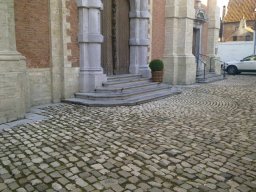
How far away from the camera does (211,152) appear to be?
4766mm

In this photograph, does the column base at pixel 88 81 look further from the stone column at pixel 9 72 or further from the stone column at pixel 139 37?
the stone column at pixel 139 37

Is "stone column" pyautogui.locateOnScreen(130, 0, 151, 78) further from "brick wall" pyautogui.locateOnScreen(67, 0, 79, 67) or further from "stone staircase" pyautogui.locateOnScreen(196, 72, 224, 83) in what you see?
"stone staircase" pyautogui.locateOnScreen(196, 72, 224, 83)

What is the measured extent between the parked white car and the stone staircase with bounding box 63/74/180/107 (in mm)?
12797

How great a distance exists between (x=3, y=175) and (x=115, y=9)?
895 centimetres

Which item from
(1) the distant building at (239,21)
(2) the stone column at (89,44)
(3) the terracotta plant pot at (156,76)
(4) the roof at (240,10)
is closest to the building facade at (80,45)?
(2) the stone column at (89,44)

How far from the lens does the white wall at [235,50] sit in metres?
28.1

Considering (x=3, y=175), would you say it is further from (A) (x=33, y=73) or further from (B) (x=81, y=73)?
(B) (x=81, y=73)

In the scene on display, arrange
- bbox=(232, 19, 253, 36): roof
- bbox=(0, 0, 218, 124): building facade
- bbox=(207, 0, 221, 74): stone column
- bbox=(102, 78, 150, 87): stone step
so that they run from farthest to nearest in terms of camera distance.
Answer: bbox=(232, 19, 253, 36): roof, bbox=(207, 0, 221, 74): stone column, bbox=(102, 78, 150, 87): stone step, bbox=(0, 0, 218, 124): building facade

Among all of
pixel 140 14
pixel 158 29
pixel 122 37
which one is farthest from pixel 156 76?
pixel 158 29

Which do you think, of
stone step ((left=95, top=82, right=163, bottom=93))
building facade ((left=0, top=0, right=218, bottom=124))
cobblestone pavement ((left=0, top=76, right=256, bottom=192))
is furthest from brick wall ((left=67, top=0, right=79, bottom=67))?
cobblestone pavement ((left=0, top=76, right=256, bottom=192))

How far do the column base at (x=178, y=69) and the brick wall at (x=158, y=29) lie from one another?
0.67 meters

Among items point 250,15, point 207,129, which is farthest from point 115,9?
point 250,15

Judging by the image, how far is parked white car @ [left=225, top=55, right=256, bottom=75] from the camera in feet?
70.7

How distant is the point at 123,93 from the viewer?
30.5 feet
